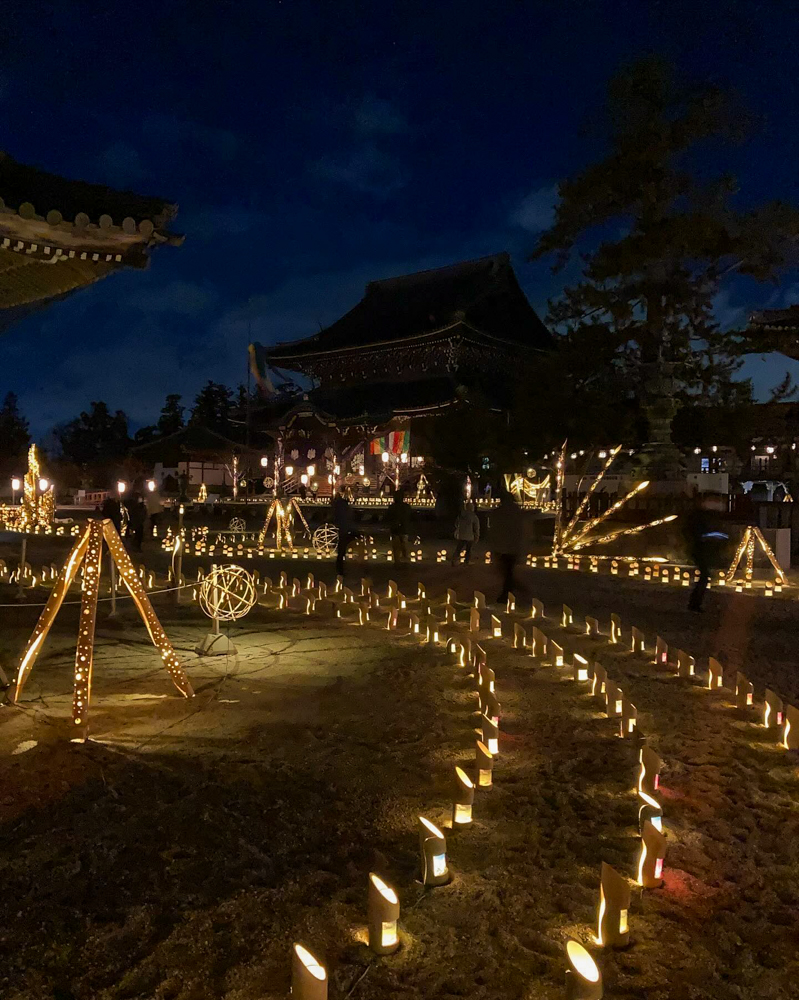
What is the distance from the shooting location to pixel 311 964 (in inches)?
95.8

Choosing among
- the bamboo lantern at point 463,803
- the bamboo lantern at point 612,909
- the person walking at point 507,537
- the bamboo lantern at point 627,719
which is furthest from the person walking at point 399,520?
the bamboo lantern at point 612,909

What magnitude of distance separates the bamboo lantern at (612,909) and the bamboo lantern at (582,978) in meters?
0.43

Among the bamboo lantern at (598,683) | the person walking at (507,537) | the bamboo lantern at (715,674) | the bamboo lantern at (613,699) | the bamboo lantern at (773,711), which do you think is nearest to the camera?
the bamboo lantern at (773,711)

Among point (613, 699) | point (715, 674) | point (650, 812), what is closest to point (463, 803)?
point (650, 812)

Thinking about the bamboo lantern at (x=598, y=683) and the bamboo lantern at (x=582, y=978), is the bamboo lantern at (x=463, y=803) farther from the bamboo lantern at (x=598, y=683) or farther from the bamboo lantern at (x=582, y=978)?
the bamboo lantern at (x=598, y=683)

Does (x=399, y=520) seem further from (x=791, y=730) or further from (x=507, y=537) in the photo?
(x=791, y=730)

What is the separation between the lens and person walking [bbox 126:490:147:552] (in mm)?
15797

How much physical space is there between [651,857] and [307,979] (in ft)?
5.88

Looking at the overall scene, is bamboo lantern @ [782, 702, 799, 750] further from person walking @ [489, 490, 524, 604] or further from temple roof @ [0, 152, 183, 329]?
temple roof @ [0, 152, 183, 329]

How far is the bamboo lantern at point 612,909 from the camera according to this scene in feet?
9.46

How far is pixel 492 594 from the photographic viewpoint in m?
11.7

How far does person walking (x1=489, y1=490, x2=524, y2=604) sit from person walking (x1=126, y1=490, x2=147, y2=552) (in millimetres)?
8794

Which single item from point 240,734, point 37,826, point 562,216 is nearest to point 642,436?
point 562,216

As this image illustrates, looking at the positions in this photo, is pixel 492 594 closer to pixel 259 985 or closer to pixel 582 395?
pixel 259 985
